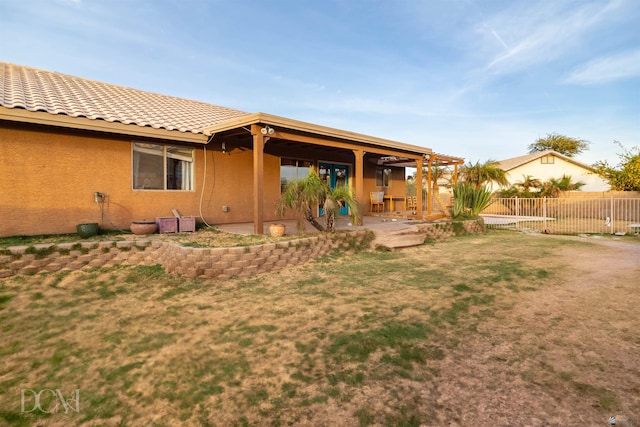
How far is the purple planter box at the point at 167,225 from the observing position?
7.38m

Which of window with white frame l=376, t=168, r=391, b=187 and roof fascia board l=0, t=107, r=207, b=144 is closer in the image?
roof fascia board l=0, t=107, r=207, b=144

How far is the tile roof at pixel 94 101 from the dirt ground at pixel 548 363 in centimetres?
762

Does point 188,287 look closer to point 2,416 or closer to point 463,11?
point 2,416

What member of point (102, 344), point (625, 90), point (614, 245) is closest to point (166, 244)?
point (102, 344)

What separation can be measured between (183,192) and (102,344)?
5.89m

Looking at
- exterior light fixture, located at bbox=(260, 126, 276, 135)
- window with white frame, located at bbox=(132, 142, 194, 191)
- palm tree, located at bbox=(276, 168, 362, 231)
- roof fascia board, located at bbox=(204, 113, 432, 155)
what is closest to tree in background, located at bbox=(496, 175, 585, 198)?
roof fascia board, located at bbox=(204, 113, 432, 155)

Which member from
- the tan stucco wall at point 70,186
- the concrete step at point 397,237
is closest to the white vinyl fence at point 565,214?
the concrete step at point 397,237

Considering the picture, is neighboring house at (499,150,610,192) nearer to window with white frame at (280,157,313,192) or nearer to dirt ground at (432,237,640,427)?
window with white frame at (280,157,313,192)

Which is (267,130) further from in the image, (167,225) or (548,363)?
(548,363)

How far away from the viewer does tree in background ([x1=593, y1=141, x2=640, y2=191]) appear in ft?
51.9

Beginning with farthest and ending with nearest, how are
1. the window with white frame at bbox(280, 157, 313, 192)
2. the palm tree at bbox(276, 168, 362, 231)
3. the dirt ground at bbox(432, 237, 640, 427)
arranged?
the window with white frame at bbox(280, 157, 313, 192)
the palm tree at bbox(276, 168, 362, 231)
the dirt ground at bbox(432, 237, 640, 427)

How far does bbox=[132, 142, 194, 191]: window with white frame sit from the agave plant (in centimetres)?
928

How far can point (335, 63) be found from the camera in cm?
1480

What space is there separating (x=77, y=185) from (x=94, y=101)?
233 centimetres
